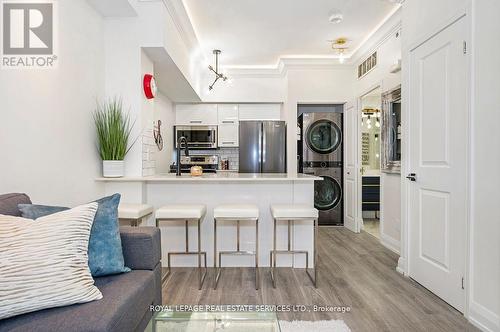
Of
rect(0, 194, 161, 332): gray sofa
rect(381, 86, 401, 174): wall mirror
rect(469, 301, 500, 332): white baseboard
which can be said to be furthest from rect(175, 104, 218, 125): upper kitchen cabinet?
rect(469, 301, 500, 332): white baseboard

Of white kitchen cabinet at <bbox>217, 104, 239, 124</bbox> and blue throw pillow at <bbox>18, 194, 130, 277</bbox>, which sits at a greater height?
white kitchen cabinet at <bbox>217, 104, 239, 124</bbox>

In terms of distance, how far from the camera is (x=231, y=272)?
2922 mm

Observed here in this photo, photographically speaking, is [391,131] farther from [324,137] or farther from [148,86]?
[148,86]

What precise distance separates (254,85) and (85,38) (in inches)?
131

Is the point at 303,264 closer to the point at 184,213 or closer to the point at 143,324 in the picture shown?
the point at 184,213

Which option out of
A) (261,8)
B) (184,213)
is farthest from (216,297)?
(261,8)

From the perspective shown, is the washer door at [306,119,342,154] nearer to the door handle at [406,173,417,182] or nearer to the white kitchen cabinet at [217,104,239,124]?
the white kitchen cabinet at [217,104,239,124]

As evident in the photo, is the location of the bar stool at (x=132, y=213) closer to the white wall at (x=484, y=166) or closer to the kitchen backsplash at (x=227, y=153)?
the white wall at (x=484, y=166)

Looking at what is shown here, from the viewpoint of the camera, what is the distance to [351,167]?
4.86 metres

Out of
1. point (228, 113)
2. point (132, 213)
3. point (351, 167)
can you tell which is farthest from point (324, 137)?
point (132, 213)

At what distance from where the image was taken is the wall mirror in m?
3.59

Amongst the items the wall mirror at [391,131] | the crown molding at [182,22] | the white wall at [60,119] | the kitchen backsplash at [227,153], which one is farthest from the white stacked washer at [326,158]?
the white wall at [60,119]

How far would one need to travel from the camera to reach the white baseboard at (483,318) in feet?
5.84

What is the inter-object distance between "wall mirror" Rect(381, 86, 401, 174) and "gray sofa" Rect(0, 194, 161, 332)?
306 centimetres
